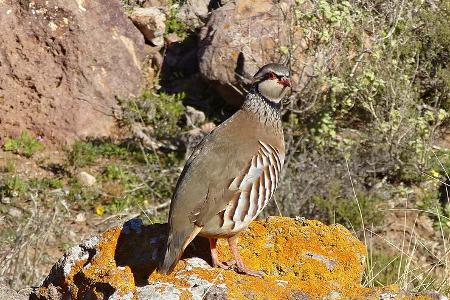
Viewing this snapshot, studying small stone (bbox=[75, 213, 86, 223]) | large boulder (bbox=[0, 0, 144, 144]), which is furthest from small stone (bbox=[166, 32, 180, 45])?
small stone (bbox=[75, 213, 86, 223])

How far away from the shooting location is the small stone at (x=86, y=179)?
8195 mm

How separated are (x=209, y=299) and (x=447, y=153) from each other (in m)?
5.22

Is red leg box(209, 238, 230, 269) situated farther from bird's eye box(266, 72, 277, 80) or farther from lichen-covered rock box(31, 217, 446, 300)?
bird's eye box(266, 72, 277, 80)

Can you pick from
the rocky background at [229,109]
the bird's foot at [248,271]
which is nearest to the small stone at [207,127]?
the rocky background at [229,109]

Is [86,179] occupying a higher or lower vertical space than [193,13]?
lower

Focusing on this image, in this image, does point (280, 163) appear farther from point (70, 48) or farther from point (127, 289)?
point (70, 48)

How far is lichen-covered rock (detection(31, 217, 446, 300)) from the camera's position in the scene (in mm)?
3457

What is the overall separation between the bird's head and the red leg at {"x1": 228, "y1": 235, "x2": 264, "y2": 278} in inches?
37.3

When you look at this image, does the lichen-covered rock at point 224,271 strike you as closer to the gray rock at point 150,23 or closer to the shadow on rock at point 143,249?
the shadow on rock at point 143,249

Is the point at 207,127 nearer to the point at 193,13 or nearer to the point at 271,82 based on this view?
the point at 193,13

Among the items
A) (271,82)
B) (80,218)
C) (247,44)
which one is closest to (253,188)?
(271,82)

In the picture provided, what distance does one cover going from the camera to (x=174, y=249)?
3.53 metres

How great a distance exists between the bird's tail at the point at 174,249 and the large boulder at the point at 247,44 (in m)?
4.69

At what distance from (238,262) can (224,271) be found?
17cm
